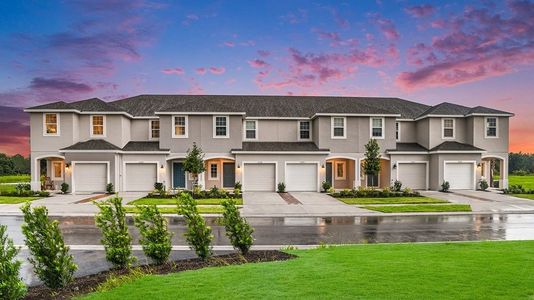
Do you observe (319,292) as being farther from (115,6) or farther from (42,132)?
(42,132)

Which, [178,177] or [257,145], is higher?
[257,145]

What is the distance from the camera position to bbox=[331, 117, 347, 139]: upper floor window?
29.0 m

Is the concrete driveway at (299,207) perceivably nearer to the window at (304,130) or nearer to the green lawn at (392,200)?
the green lawn at (392,200)

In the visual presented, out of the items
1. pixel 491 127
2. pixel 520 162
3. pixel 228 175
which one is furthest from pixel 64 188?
pixel 520 162

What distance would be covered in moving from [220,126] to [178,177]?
6087 millimetres

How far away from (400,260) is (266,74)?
27145 millimetres

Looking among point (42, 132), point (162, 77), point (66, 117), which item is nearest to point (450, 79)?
point (162, 77)

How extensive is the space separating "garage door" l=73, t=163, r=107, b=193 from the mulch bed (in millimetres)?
21593

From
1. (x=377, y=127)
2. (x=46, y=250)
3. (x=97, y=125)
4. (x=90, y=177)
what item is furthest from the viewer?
(x=377, y=127)

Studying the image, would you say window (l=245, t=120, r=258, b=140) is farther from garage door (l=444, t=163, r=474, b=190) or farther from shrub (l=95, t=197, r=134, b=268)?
shrub (l=95, t=197, r=134, b=268)

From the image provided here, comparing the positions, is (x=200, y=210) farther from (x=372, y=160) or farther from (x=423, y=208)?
(x=372, y=160)

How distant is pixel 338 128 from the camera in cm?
2908

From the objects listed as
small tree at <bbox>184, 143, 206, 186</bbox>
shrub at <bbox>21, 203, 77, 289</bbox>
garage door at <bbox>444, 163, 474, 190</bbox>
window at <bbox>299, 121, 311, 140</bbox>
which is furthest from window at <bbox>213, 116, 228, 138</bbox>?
shrub at <bbox>21, 203, 77, 289</bbox>

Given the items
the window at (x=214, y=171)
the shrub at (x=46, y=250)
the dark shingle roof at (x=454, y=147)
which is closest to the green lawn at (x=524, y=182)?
the dark shingle roof at (x=454, y=147)
